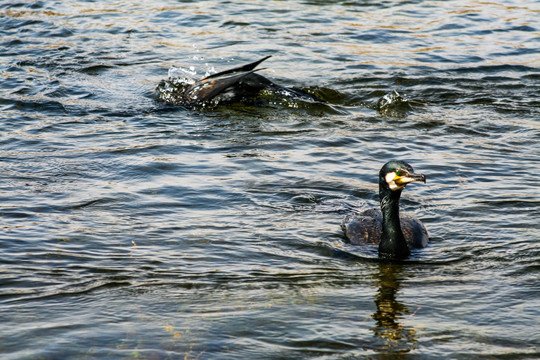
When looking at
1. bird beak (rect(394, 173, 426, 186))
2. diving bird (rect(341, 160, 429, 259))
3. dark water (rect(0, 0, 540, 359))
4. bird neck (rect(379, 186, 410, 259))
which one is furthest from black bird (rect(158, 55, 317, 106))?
bird beak (rect(394, 173, 426, 186))

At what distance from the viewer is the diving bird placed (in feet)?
21.0

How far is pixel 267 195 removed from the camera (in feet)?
25.9

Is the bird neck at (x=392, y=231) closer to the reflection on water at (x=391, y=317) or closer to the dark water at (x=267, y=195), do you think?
the dark water at (x=267, y=195)

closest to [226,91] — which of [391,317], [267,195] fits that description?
[267,195]

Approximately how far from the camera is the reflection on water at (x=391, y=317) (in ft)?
16.1

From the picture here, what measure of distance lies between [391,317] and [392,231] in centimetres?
135

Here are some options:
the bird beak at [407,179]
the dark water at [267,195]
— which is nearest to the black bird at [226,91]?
the dark water at [267,195]

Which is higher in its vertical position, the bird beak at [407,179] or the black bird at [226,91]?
the bird beak at [407,179]

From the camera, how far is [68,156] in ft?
29.3

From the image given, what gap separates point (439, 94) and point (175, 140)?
4.10 m

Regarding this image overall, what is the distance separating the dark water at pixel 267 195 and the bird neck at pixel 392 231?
17cm

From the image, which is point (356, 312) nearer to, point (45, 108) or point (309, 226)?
point (309, 226)

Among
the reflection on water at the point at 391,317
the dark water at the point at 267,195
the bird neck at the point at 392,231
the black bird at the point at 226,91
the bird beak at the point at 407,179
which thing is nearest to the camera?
the reflection on water at the point at 391,317

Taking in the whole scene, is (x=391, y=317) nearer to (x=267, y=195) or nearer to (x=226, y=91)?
(x=267, y=195)
